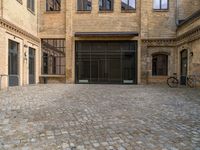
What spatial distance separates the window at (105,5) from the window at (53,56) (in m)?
4.45

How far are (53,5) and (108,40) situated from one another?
19.4 ft

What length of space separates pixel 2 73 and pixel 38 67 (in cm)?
689

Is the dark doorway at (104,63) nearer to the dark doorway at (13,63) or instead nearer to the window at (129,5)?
the window at (129,5)

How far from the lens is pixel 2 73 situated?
14711 millimetres

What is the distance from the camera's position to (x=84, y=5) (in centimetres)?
2192

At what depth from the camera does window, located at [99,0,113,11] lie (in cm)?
2169

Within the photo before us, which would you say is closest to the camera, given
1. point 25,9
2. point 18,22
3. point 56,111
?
point 56,111

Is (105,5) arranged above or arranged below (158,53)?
above

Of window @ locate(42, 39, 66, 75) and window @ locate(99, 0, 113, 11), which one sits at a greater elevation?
window @ locate(99, 0, 113, 11)

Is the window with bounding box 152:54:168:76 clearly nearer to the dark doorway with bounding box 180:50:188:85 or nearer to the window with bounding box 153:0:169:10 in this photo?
the dark doorway with bounding box 180:50:188:85

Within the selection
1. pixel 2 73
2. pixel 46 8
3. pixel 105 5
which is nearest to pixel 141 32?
pixel 105 5

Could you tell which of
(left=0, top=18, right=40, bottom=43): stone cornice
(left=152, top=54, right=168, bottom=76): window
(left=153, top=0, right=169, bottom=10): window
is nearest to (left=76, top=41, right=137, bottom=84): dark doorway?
(left=152, top=54, right=168, bottom=76): window

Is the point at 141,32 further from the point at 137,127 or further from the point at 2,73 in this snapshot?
the point at 137,127

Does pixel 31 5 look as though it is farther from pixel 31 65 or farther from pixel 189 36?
pixel 189 36
